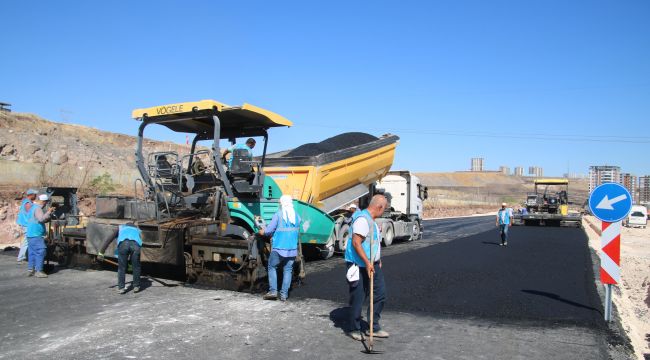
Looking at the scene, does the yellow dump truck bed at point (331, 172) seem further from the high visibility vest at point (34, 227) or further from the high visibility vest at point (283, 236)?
the high visibility vest at point (34, 227)

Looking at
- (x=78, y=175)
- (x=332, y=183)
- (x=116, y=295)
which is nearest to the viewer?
(x=116, y=295)

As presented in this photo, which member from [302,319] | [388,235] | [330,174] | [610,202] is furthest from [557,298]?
[388,235]

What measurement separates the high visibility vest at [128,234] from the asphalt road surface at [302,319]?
31.1 inches

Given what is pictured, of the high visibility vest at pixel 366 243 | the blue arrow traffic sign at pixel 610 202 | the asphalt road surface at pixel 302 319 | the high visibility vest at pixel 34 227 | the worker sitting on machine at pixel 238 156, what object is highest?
the worker sitting on machine at pixel 238 156

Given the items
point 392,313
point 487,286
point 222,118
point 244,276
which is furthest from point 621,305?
point 222,118

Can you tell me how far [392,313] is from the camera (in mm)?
6254

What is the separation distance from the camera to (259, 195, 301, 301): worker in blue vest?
6805 mm

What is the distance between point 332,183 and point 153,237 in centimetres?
471

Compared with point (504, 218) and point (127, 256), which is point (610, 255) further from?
point (504, 218)

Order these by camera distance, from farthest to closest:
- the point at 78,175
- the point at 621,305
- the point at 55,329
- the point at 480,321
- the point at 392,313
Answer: the point at 78,175, the point at 621,305, the point at 392,313, the point at 480,321, the point at 55,329

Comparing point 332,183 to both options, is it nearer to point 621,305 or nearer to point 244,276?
point 244,276

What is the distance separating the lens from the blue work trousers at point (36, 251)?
27.2ft

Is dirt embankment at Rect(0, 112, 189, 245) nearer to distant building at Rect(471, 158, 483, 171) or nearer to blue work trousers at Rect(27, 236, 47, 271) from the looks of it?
blue work trousers at Rect(27, 236, 47, 271)

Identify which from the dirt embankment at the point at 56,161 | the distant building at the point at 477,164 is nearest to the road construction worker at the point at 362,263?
the dirt embankment at the point at 56,161
